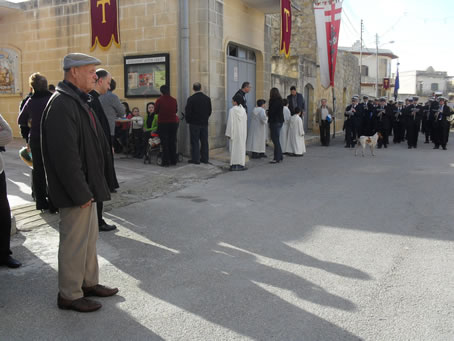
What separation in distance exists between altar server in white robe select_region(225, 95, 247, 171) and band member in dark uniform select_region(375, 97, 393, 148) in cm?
784

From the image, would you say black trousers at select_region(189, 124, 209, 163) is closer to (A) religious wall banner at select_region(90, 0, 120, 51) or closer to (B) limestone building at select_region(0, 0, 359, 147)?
(B) limestone building at select_region(0, 0, 359, 147)

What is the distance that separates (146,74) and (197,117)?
8.05 ft

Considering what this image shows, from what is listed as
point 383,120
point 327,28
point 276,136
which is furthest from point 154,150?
point 383,120

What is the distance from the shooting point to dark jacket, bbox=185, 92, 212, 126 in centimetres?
1023

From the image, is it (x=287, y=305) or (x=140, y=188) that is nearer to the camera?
(x=287, y=305)

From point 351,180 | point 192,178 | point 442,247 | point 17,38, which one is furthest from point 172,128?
point 17,38

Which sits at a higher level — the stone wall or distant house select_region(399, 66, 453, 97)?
distant house select_region(399, 66, 453, 97)

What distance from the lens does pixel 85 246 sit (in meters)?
3.43

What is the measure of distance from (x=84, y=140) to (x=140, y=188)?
4672 mm

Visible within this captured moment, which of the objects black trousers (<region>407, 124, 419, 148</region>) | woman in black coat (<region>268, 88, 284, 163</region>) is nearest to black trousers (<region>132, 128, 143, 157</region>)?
woman in black coat (<region>268, 88, 284, 163</region>)

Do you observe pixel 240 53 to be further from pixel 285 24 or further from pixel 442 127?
pixel 442 127

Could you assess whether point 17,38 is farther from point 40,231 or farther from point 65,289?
point 65,289

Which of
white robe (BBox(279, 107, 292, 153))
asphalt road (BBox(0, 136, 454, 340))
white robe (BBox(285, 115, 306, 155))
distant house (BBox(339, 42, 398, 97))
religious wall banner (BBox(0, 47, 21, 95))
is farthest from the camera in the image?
distant house (BBox(339, 42, 398, 97))

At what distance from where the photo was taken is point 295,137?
1382 centimetres
